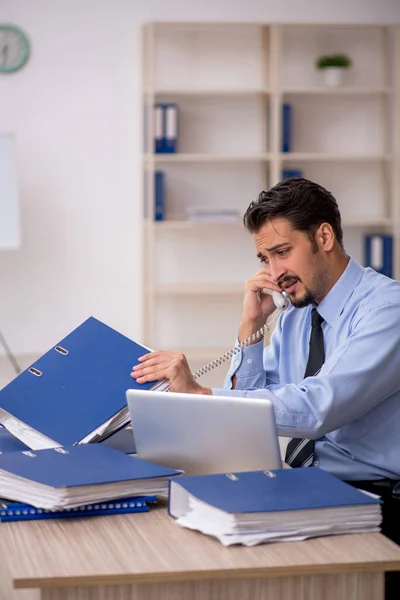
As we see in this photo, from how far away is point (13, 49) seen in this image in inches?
247

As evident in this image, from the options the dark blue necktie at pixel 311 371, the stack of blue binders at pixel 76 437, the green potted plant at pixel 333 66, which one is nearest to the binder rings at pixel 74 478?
the stack of blue binders at pixel 76 437

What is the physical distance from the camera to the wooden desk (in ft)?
4.29

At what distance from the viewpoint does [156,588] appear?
133cm

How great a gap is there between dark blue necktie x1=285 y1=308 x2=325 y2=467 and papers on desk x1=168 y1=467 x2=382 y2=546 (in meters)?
0.47

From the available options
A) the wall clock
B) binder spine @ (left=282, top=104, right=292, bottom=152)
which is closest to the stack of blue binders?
binder spine @ (left=282, top=104, right=292, bottom=152)

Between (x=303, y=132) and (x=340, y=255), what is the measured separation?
4.61 m

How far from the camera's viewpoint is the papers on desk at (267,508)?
1417mm

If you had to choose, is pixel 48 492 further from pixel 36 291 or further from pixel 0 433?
pixel 36 291

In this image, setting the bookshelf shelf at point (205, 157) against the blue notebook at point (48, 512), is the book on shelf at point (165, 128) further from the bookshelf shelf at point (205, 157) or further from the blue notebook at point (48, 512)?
the blue notebook at point (48, 512)

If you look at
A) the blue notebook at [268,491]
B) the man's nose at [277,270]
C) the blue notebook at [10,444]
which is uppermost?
the man's nose at [277,270]

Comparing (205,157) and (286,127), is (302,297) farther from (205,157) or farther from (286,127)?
(286,127)

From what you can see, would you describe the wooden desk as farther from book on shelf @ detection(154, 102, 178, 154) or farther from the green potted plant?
the green potted plant

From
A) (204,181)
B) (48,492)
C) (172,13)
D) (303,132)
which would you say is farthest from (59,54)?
(48,492)

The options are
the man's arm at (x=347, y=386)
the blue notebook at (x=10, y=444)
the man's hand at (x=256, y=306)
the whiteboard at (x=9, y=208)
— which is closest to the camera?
the man's arm at (x=347, y=386)
